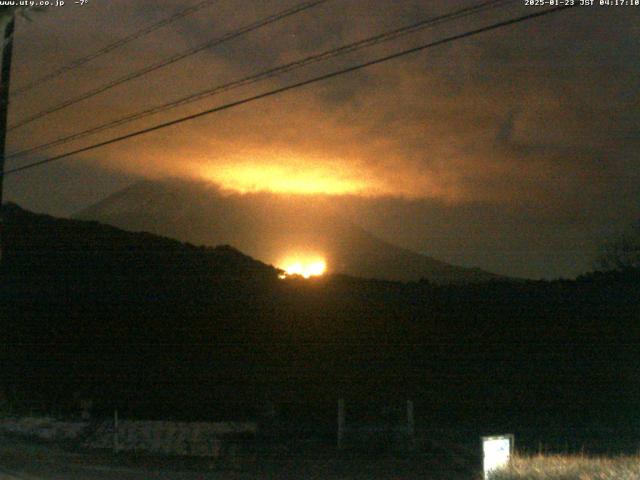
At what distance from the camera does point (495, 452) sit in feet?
30.7

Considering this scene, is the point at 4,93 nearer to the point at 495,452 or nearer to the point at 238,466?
the point at 238,466

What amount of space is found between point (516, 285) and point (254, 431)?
13500 mm

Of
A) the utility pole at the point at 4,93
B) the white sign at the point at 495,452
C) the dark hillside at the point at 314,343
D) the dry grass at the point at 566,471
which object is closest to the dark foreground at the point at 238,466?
the white sign at the point at 495,452

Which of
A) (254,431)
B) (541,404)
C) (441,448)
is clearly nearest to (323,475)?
(441,448)

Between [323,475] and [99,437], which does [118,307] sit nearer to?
[99,437]

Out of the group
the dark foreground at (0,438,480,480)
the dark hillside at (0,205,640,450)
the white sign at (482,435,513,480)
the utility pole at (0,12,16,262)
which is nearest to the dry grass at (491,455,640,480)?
the white sign at (482,435,513,480)

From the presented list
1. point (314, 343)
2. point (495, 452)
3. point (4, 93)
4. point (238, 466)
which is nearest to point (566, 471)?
point (495, 452)

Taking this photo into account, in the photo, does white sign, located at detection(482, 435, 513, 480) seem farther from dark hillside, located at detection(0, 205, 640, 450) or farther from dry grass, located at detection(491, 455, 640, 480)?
dark hillside, located at detection(0, 205, 640, 450)

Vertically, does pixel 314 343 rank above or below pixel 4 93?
below

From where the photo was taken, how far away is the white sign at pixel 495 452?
915 cm

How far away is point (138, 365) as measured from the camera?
3075 cm

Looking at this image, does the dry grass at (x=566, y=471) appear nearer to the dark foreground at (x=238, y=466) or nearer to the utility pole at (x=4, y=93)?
the dark foreground at (x=238, y=466)

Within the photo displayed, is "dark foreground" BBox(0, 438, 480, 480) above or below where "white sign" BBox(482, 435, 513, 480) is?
below

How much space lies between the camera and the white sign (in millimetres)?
9148
